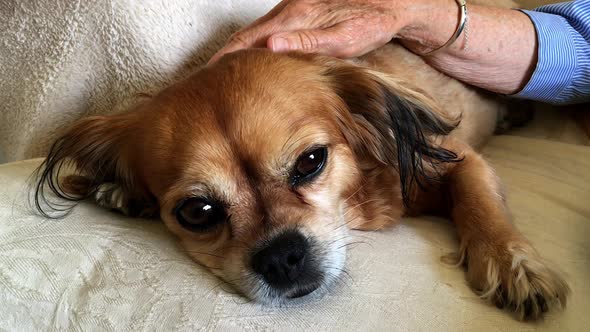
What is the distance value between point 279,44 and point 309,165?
33cm

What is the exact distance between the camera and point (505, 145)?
153 cm

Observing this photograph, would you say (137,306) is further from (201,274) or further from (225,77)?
(225,77)

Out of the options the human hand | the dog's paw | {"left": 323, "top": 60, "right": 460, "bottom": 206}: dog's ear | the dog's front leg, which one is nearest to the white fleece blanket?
the human hand

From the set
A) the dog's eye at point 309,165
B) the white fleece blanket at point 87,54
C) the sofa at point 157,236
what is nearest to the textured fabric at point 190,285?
the sofa at point 157,236

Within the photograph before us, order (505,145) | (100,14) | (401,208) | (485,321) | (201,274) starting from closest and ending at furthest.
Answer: (485,321)
(201,274)
(401,208)
(100,14)
(505,145)

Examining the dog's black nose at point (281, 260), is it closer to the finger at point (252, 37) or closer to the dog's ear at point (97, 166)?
the dog's ear at point (97, 166)

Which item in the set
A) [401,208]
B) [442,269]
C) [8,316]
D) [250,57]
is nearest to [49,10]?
[250,57]

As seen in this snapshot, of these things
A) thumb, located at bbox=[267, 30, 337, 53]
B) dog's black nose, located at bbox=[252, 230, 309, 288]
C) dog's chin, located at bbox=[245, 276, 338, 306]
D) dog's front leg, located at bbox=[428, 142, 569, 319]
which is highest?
thumb, located at bbox=[267, 30, 337, 53]

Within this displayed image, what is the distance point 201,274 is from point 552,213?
723 mm

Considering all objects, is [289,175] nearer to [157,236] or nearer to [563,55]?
[157,236]

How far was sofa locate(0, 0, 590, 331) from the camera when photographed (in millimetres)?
776

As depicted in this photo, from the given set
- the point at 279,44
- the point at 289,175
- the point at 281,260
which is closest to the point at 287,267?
the point at 281,260

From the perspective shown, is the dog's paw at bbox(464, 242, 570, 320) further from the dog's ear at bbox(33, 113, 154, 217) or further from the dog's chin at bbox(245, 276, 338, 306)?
the dog's ear at bbox(33, 113, 154, 217)

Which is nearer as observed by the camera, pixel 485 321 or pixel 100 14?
pixel 485 321
